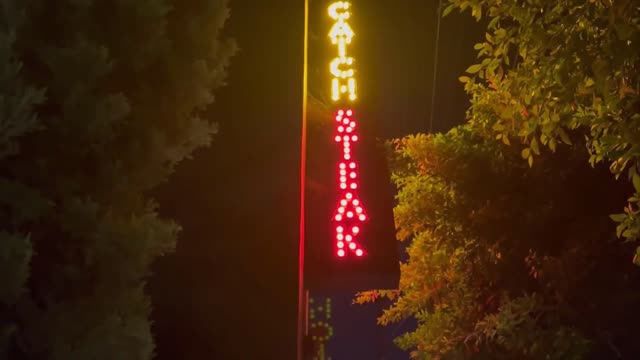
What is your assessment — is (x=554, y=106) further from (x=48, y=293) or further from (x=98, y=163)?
(x=48, y=293)

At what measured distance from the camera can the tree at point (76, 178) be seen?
2.59 metres

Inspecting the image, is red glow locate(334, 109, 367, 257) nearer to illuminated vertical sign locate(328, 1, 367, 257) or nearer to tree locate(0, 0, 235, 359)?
illuminated vertical sign locate(328, 1, 367, 257)

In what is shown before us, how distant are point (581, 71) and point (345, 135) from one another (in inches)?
107

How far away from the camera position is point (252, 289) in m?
4.57

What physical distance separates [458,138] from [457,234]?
5.88ft

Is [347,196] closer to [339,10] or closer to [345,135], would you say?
[345,135]

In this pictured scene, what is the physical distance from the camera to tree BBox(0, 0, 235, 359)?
2.59 m

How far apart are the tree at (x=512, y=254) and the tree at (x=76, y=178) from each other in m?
8.06

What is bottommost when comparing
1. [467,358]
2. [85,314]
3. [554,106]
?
[467,358]

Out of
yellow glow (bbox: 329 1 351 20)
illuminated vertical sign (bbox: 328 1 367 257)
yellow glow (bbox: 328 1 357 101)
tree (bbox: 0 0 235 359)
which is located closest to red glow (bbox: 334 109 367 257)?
illuminated vertical sign (bbox: 328 1 367 257)

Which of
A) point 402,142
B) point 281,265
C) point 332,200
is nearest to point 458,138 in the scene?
point 402,142

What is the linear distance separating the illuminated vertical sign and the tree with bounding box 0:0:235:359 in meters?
3.49

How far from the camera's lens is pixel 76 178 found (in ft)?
9.50

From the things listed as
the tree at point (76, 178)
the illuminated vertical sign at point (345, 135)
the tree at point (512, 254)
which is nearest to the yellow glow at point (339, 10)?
the illuminated vertical sign at point (345, 135)
